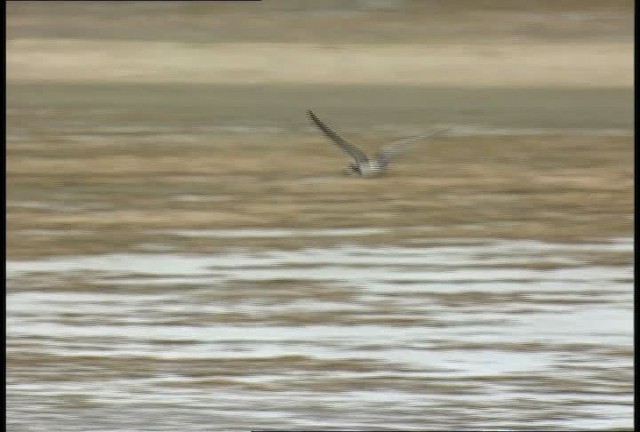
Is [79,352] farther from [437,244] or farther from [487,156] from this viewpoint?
[487,156]

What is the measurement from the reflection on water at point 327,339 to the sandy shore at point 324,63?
609 centimetres

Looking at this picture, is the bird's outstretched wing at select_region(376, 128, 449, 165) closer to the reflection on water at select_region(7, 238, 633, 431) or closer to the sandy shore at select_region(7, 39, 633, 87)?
the reflection on water at select_region(7, 238, 633, 431)

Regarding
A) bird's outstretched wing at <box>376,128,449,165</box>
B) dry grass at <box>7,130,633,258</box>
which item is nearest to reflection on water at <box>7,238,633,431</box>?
dry grass at <box>7,130,633,258</box>

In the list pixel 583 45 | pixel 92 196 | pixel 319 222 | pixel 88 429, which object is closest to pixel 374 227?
pixel 319 222

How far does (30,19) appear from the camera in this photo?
16844 mm

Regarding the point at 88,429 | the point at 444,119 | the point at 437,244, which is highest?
the point at 444,119

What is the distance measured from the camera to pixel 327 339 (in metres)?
6.45

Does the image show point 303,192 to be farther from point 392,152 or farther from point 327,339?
point 327,339

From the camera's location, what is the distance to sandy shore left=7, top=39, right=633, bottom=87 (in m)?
14.5

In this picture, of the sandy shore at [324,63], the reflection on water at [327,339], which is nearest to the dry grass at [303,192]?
the reflection on water at [327,339]

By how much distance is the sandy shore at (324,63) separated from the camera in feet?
47.6

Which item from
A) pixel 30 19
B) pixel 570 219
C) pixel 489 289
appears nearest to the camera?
pixel 489 289

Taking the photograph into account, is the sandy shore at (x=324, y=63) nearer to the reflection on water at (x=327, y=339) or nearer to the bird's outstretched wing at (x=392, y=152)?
the bird's outstretched wing at (x=392, y=152)

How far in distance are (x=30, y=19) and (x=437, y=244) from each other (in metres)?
9.29
